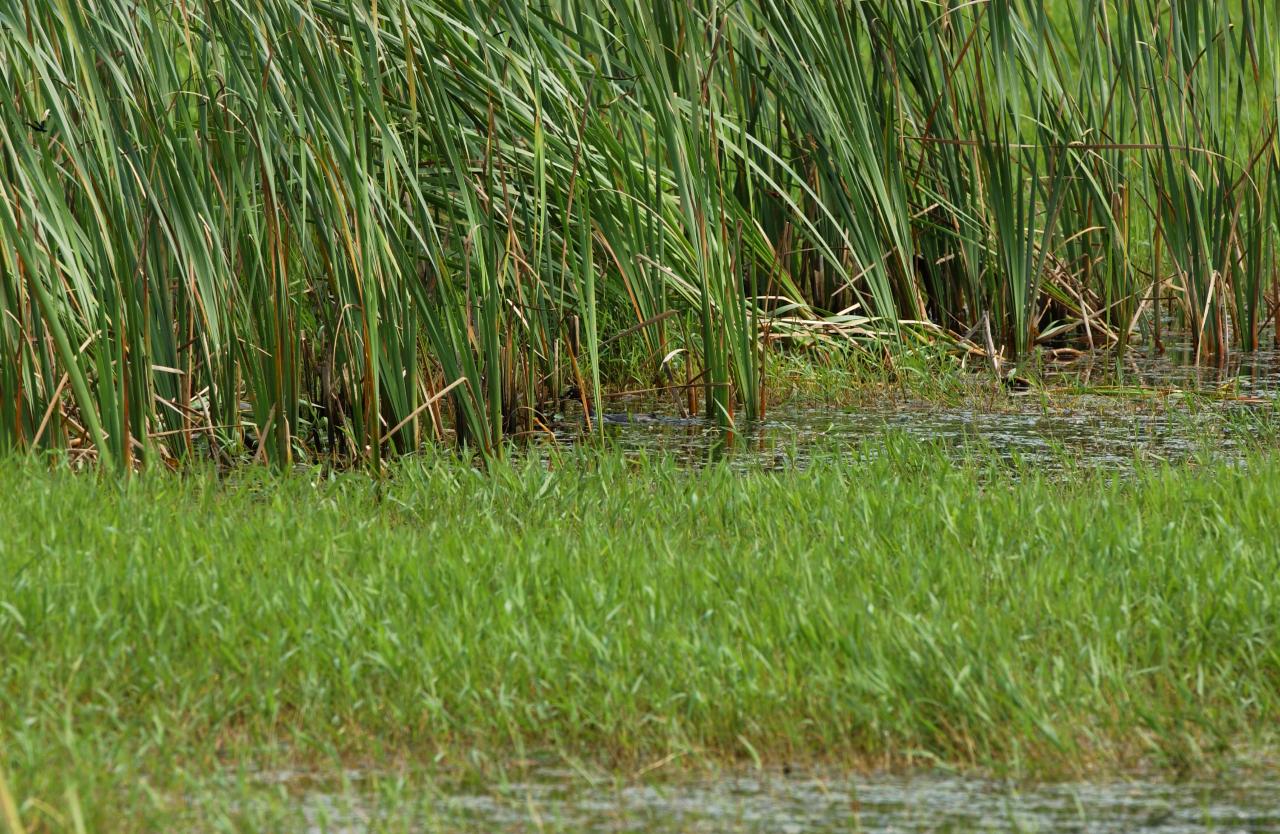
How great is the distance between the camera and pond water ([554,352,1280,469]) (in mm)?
5297

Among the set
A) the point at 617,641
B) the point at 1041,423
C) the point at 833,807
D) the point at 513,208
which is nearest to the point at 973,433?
the point at 1041,423

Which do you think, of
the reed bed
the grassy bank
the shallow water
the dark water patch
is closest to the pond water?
the dark water patch

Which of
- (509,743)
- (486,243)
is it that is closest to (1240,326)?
(486,243)

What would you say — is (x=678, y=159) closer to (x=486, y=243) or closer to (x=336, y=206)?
(x=486, y=243)

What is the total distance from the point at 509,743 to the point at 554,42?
9.23ft

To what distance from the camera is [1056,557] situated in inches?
145

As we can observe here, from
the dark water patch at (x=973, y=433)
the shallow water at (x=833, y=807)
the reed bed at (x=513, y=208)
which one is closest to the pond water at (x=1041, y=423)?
the dark water patch at (x=973, y=433)

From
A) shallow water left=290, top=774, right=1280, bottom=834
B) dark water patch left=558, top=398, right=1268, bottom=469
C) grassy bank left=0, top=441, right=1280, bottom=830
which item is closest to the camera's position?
shallow water left=290, top=774, right=1280, bottom=834

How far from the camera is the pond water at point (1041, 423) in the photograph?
Answer: 209 inches

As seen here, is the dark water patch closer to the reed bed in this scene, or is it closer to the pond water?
the pond water

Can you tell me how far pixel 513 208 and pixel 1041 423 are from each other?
1925 millimetres

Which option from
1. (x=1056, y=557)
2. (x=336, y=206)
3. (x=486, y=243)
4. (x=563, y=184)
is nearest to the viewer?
(x=1056, y=557)

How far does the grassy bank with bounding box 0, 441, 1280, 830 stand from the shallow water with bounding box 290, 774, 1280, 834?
8cm

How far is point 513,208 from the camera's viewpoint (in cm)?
553
